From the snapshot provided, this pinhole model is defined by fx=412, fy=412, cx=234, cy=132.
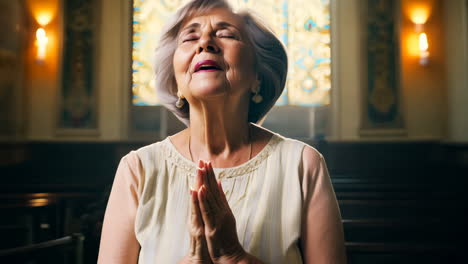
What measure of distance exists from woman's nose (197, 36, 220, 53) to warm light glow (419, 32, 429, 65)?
633 cm

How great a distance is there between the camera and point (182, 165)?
110 centimetres

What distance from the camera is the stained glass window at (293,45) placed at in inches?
278

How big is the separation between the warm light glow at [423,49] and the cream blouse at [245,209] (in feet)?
20.4

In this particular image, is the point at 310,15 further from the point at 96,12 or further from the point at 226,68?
the point at 226,68

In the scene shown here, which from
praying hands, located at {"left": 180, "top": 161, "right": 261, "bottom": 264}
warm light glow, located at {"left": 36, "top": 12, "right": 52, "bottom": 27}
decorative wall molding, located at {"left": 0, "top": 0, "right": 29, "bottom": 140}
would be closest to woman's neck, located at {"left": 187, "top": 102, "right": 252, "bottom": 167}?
praying hands, located at {"left": 180, "top": 161, "right": 261, "bottom": 264}

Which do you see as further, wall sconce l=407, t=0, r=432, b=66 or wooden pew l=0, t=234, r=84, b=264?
wall sconce l=407, t=0, r=432, b=66

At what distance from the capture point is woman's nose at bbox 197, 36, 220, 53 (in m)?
1.01

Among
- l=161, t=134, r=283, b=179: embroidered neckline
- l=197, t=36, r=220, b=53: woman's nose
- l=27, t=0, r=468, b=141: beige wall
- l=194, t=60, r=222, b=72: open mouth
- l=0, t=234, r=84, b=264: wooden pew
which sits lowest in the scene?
l=0, t=234, r=84, b=264: wooden pew

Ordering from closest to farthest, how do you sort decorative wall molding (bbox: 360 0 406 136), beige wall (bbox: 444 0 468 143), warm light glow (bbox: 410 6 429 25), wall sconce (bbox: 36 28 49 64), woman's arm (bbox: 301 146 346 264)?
woman's arm (bbox: 301 146 346 264) → beige wall (bbox: 444 0 468 143) → wall sconce (bbox: 36 28 49 64) → warm light glow (bbox: 410 6 429 25) → decorative wall molding (bbox: 360 0 406 136)

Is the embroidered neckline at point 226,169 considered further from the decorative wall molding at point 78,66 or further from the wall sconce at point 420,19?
the wall sconce at point 420,19

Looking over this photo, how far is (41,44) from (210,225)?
6562 millimetres

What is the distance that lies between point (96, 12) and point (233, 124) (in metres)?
6.37

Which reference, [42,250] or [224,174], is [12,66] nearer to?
[42,250]

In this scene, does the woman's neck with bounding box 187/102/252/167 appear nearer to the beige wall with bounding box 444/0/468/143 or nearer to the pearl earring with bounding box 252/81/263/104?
the pearl earring with bounding box 252/81/263/104
